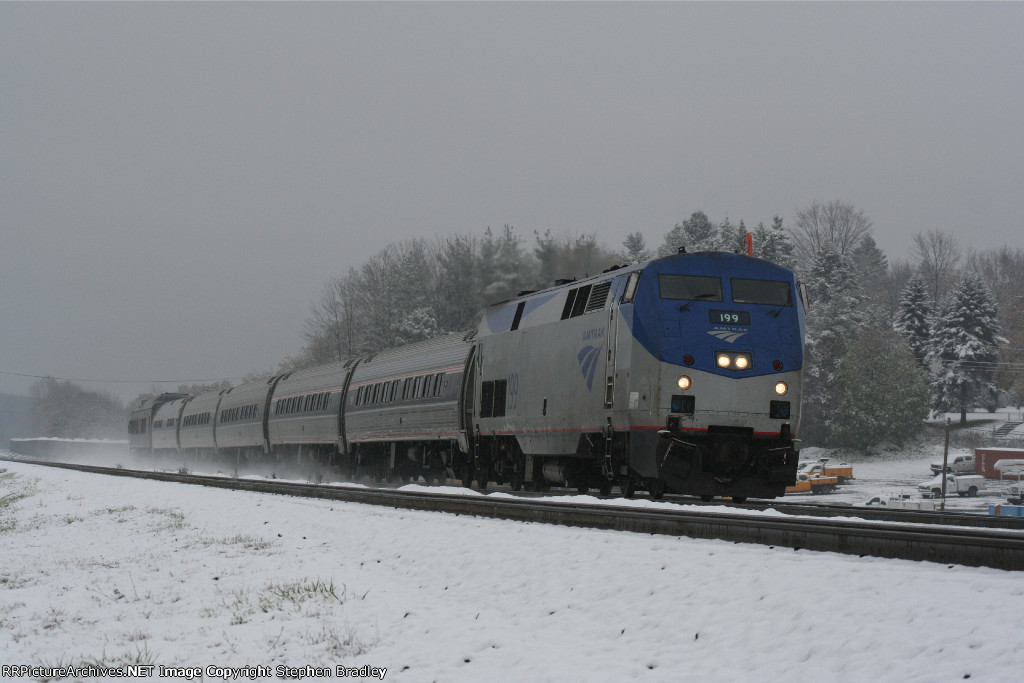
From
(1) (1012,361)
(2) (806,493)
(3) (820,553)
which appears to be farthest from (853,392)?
(3) (820,553)

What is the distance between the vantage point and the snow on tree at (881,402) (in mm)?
70250

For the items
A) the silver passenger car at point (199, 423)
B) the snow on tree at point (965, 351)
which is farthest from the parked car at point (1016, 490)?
the silver passenger car at point (199, 423)

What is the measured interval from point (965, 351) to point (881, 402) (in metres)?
16.3

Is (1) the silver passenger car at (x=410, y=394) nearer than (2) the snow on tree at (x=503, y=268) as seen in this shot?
Yes

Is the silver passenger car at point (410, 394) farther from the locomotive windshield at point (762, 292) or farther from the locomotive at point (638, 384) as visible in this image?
the locomotive windshield at point (762, 292)

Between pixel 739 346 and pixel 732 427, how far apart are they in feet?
4.26

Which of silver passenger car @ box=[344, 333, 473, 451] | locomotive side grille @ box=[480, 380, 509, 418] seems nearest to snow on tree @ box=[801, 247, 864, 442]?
silver passenger car @ box=[344, 333, 473, 451]

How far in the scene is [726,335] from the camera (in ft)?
53.9

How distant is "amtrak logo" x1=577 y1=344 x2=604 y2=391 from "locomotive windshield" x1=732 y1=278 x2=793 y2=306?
243 cm

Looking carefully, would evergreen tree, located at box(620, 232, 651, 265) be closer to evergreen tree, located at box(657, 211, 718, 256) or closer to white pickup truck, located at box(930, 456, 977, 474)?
evergreen tree, located at box(657, 211, 718, 256)

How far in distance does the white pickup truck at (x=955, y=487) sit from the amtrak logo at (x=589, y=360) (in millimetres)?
40363

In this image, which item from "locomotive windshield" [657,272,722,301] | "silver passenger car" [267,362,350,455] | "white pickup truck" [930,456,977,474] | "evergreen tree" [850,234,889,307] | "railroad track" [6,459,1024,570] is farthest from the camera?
"evergreen tree" [850,234,889,307]

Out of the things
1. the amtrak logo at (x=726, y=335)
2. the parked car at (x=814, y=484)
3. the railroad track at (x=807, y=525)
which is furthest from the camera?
the parked car at (x=814, y=484)

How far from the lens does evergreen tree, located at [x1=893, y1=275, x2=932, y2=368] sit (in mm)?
88000
